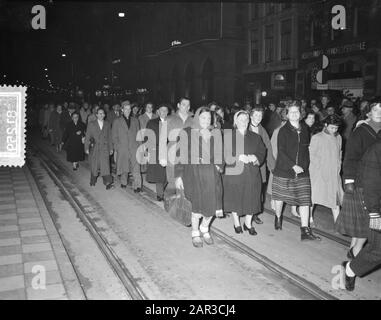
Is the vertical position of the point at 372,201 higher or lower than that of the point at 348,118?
lower

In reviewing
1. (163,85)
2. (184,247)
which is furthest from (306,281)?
(163,85)

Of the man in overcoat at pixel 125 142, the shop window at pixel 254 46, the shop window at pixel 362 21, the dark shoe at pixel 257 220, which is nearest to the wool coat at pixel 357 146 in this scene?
the dark shoe at pixel 257 220

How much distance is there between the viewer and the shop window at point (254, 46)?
101ft

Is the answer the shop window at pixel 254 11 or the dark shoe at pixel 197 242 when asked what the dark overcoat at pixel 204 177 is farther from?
the shop window at pixel 254 11

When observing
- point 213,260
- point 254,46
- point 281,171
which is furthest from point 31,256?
point 254,46

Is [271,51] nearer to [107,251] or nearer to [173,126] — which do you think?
[173,126]

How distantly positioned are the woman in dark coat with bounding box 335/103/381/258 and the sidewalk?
3072 mm

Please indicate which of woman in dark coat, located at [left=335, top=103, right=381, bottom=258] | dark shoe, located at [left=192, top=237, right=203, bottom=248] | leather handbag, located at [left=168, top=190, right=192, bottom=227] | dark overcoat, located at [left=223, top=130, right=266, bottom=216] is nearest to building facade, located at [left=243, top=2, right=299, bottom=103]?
dark overcoat, located at [left=223, top=130, right=266, bottom=216]

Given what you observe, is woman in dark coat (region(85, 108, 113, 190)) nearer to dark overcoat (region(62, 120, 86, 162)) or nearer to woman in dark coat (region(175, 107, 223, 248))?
dark overcoat (region(62, 120, 86, 162))

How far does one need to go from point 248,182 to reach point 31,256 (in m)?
3.20

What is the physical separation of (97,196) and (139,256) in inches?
151

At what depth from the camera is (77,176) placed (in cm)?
1145

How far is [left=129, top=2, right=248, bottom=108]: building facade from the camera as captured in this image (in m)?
31.6

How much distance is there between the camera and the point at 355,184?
4.61 m
